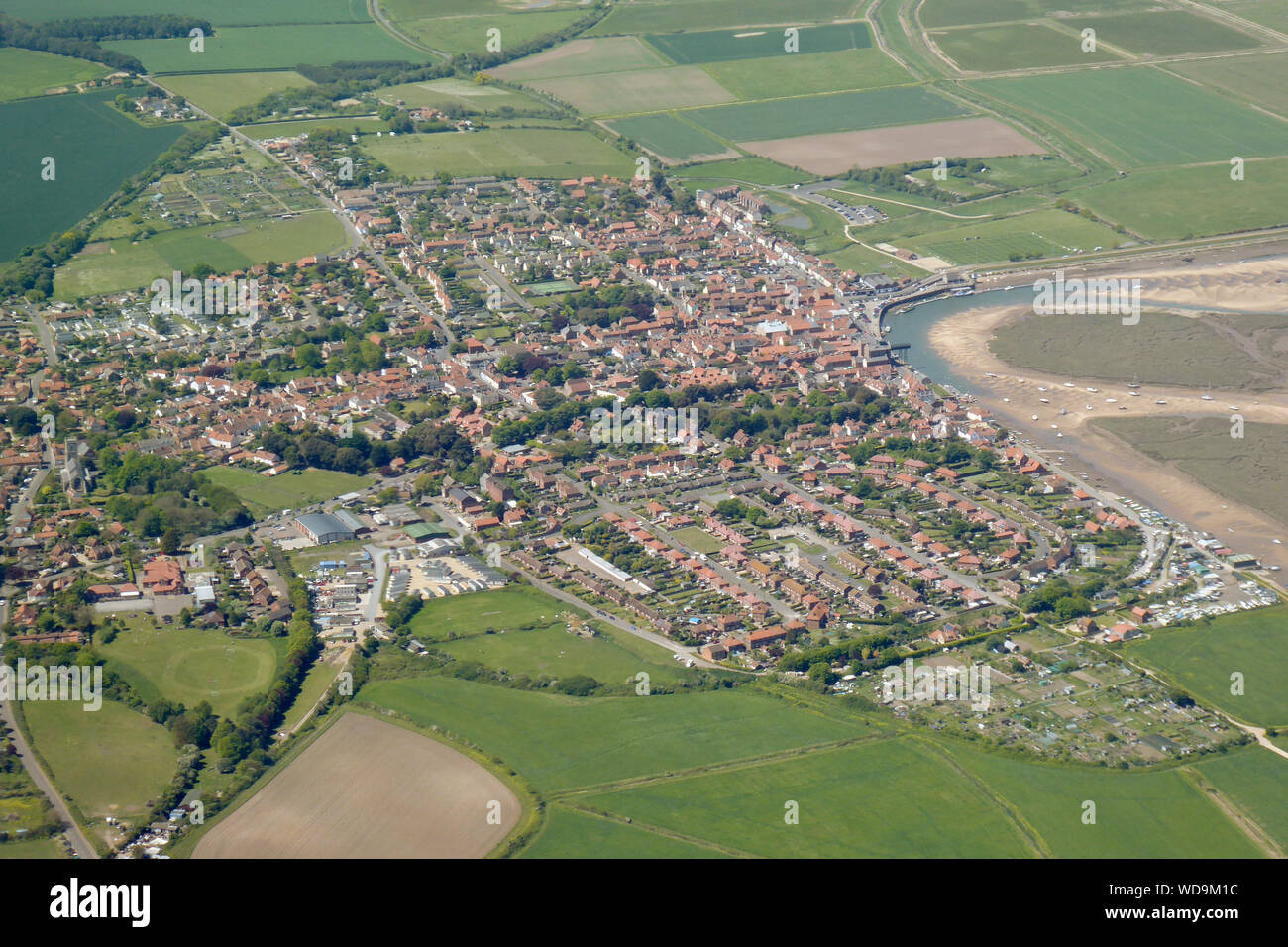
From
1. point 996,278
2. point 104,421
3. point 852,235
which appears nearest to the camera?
point 104,421

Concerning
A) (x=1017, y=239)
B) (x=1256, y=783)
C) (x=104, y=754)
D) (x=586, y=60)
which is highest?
(x=586, y=60)

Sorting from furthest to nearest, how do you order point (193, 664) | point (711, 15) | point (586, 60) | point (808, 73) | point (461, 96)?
1. point (711, 15)
2. point (586, 60)
3. point (808, 73)
4. point (461, 96)
5. point (193, 664)

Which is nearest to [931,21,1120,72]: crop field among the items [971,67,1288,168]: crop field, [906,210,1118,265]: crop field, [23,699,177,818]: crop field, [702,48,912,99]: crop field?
[971,67,1288,168]: crop field

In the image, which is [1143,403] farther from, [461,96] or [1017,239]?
[461,96]

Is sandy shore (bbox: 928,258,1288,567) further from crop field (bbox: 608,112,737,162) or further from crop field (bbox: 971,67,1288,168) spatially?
crop field (bbox: 608,112,737,162)

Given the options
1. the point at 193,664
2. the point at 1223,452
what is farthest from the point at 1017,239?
the point at 193,664

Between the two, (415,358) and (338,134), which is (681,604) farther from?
(338,134)

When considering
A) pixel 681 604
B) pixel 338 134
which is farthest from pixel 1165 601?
pixel 338 134
